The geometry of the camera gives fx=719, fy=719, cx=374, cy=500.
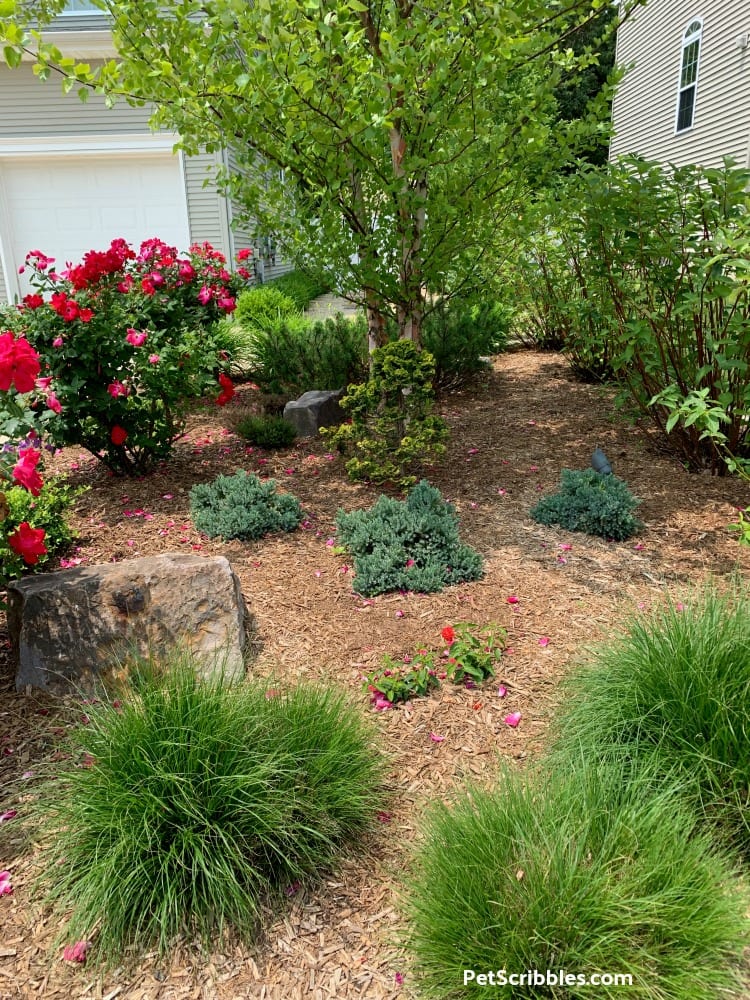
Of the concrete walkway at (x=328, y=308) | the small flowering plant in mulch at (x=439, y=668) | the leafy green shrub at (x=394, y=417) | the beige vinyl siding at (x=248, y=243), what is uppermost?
the beige vinyl siding at (x=248, y=243)

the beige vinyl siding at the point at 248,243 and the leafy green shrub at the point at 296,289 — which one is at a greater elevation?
the beige vinyl siding at the point at 248,243

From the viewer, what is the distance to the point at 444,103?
4.06 metres

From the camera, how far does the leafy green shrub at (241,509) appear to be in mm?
3861

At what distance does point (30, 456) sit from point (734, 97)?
42.5ft

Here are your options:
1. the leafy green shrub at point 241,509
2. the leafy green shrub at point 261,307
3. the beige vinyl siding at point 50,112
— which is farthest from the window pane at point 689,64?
the leafy green shrub at point 241,509

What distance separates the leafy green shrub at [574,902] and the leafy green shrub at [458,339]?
5317 mm

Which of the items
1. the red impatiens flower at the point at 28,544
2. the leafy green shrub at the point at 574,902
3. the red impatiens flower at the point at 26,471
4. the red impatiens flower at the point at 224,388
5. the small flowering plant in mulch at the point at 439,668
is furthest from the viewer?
the red impatiens flower at the point at 224,388

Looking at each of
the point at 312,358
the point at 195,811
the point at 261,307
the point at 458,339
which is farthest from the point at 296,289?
the point at 195,811

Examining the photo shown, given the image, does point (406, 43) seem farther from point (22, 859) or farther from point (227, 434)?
point (22, 859)

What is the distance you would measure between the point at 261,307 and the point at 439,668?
7303mm

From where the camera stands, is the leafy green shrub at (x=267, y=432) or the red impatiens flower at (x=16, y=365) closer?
the red impatiens flower at (x=16, y=365)

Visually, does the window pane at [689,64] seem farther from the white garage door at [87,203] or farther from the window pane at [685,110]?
the white garage door at [87,203]

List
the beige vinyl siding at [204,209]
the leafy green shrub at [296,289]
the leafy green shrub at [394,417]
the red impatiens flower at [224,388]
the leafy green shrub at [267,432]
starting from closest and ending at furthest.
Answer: the leafy green shrub at [394,417]
the red impatiens flower at [224,388]
the leafy green shrub at [267,432]
the beige vinyl siding at [204,209]
the leafy green shrub at [296,289]

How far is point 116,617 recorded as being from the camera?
2.74 metres
